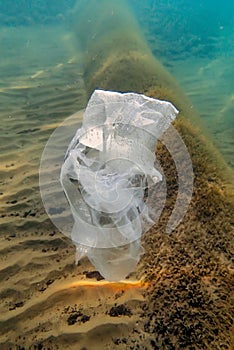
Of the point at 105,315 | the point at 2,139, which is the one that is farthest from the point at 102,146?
the point at 2,139

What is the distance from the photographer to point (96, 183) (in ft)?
9.62

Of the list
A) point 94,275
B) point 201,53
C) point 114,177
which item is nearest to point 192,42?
point 201,53

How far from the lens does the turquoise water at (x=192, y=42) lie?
8.95 m

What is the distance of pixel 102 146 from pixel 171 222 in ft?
3.02

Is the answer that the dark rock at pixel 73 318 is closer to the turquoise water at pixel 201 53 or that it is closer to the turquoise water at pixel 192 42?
the turquoise water at pixel 201 53

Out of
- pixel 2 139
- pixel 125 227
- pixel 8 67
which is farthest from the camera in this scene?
pixel 8 67

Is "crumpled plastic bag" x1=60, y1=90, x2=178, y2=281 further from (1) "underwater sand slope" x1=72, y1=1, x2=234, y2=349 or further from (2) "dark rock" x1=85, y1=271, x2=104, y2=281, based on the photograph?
(1) "underwater sand slope" x1=72, y1=1, x2=234, y2=349

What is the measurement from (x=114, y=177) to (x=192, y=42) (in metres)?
15.3

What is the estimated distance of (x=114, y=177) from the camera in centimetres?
299

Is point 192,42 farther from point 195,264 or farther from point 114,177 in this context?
point 195,264

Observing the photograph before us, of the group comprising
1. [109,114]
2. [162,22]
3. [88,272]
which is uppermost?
[109,114]

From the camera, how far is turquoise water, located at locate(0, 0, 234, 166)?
8.95m

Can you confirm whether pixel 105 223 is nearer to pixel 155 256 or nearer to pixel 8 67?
pixel 155 256

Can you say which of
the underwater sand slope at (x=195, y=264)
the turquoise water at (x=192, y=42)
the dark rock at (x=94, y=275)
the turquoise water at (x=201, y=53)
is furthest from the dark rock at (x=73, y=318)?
the turquoise water at (x=192, y=42)
